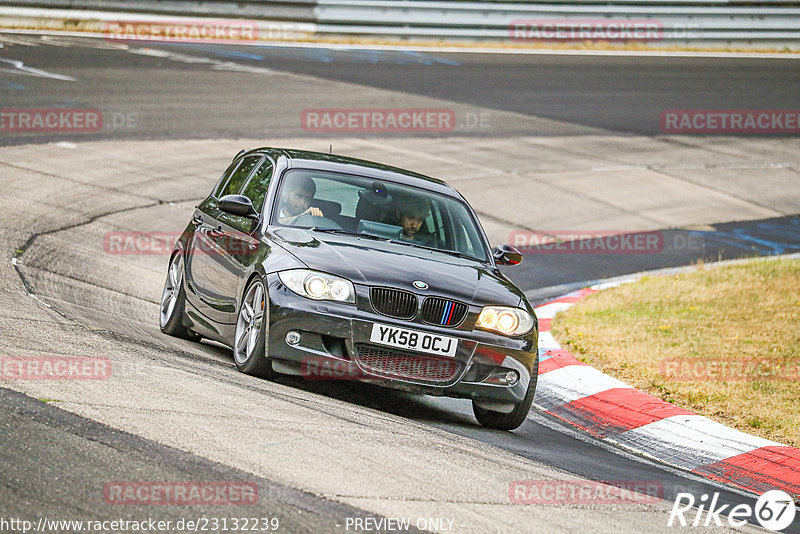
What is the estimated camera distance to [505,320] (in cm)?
752

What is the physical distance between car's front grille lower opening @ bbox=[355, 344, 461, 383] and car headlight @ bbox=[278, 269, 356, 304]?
330mm

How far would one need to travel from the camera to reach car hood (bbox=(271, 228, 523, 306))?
288 inches

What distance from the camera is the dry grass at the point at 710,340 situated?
336 inches

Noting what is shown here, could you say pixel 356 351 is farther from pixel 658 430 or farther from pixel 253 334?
pixel 658 430

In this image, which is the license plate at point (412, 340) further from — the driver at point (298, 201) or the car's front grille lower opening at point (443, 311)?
the driver at point (298, 201)

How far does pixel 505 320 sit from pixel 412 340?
2.30ft

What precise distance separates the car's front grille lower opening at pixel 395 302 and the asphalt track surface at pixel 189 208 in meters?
0.64

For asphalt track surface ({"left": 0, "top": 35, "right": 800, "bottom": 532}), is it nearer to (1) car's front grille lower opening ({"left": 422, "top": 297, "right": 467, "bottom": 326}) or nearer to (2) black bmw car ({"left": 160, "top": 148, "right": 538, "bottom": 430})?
(2) black bmw car ({"left": 160, "top": 148, "right": 538, "bottom": 430})

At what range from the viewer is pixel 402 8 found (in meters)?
30.6

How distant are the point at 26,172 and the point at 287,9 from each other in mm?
15927

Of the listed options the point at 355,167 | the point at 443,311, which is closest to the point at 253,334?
the point at 443,311

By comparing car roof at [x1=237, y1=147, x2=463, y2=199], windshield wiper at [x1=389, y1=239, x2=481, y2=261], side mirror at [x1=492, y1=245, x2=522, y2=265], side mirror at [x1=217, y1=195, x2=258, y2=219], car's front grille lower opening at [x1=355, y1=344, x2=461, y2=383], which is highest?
car roof at [x1=237, y1=147, x2=463, y2=199]

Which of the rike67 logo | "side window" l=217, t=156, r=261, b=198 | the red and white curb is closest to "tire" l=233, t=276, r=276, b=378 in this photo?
"side window" l=217, t=156, r=261, b=198

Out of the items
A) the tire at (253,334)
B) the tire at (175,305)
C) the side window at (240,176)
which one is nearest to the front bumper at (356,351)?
the tire at (253,334)
